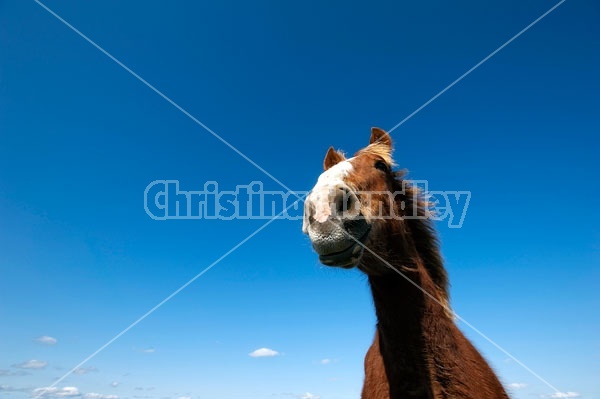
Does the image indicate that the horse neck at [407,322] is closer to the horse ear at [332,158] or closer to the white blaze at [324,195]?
the white blaze at [324,195]

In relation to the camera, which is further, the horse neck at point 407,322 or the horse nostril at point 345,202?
the horse neck at point 407,322

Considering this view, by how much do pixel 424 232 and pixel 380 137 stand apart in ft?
4.19

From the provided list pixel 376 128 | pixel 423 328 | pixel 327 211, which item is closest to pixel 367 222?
pixel 327 211

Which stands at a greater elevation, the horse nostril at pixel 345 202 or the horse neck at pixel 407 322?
the horse nostril at pixel 345 202

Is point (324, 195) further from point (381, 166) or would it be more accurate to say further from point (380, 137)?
point (380, 137)

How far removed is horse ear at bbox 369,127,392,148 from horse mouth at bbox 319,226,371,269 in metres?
1.86

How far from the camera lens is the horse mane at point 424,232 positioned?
427 cm

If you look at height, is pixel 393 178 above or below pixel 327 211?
above

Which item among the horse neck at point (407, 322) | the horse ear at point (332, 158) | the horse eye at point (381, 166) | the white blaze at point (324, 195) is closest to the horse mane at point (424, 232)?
the horse eye at point (381, 166)

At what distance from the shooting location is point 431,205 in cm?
470

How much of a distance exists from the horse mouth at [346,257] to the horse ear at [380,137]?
73.2 inches

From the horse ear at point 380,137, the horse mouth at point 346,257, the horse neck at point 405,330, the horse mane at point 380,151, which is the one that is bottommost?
the horse neck at point 405,330

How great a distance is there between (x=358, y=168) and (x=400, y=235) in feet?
2.63

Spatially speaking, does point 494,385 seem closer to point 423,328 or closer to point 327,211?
point 423,328
